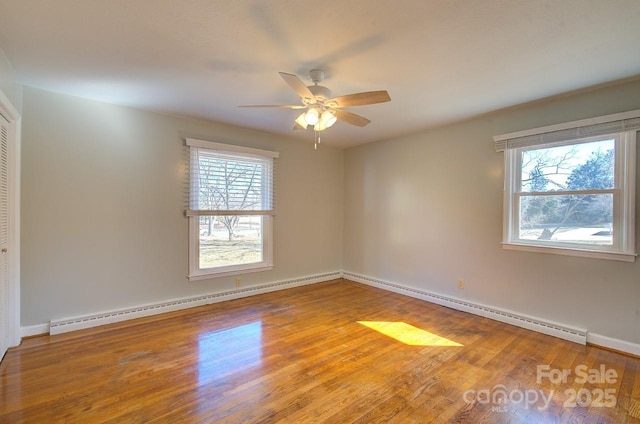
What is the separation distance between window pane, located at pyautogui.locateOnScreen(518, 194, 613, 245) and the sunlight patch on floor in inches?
59.8

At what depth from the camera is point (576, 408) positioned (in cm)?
191

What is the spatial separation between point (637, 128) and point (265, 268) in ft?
14.1

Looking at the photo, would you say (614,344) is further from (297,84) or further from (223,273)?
(223,273)

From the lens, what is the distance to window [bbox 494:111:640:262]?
2648 millimetres

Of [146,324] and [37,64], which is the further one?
[146,324]

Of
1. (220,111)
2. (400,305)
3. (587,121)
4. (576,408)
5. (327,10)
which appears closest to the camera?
(327,10)

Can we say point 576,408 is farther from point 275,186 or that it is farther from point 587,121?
point 275,186

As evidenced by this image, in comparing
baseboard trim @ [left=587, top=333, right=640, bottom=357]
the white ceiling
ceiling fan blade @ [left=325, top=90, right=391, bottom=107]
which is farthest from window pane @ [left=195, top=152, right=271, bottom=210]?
baseboard trim @ [left=587, top=333, right=640, bottom=357]

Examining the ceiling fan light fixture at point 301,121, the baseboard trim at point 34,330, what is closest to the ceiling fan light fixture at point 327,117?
the ceiling fan light fixture at point 301,121

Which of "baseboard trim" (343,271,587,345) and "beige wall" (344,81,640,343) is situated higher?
"beige wall" (344,81,640,343)

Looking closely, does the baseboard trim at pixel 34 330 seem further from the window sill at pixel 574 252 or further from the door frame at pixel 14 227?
the window sill at pixel 574 252

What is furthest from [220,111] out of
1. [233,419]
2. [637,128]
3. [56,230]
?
[637,128]

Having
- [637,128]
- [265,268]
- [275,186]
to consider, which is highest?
[637,128]

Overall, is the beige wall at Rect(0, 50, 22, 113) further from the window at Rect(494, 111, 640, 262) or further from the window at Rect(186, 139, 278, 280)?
the window at Rect(494, 111, 640, 262)
